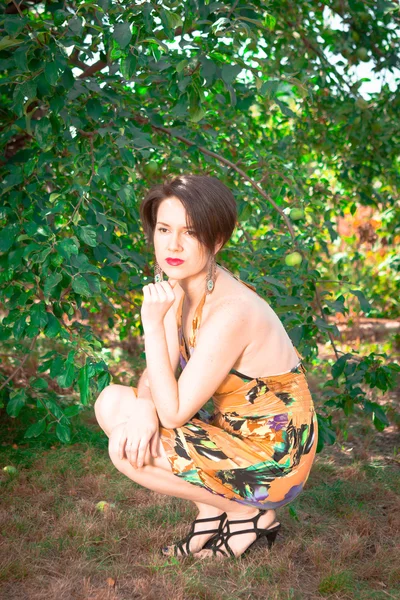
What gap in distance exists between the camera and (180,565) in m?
1.94

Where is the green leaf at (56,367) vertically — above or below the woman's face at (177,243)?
below

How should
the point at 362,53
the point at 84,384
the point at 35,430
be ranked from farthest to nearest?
the point at 362,53 < the point at 35,430 < the point at 84,384

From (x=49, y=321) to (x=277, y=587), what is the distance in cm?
97

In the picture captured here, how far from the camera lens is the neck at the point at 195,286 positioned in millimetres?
2002

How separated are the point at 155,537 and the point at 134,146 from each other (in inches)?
48.0

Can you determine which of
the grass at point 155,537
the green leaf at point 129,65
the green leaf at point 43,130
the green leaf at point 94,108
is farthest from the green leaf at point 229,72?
the grass at point 155,537

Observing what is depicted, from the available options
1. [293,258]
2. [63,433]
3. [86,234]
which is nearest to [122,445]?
[63,433]

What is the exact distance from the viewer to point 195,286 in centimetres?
202

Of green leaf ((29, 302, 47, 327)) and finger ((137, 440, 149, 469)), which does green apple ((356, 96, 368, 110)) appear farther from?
finger ((137, 440, 149, 469))

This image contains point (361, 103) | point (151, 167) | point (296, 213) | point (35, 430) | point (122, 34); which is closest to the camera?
point (122, 34)

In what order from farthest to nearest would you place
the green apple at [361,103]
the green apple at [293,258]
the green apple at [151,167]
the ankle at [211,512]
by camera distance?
the green apple at [361,103]
the green apple at [151,167]
the green apple at [293,258]
the ankle at [211,512]

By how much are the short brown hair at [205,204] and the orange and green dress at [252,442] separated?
0.64 ft

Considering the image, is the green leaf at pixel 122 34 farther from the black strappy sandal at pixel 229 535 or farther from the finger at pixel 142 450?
the black strappy sandal at pixel 229 535

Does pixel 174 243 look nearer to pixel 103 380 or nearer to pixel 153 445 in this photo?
pixel 103 380
